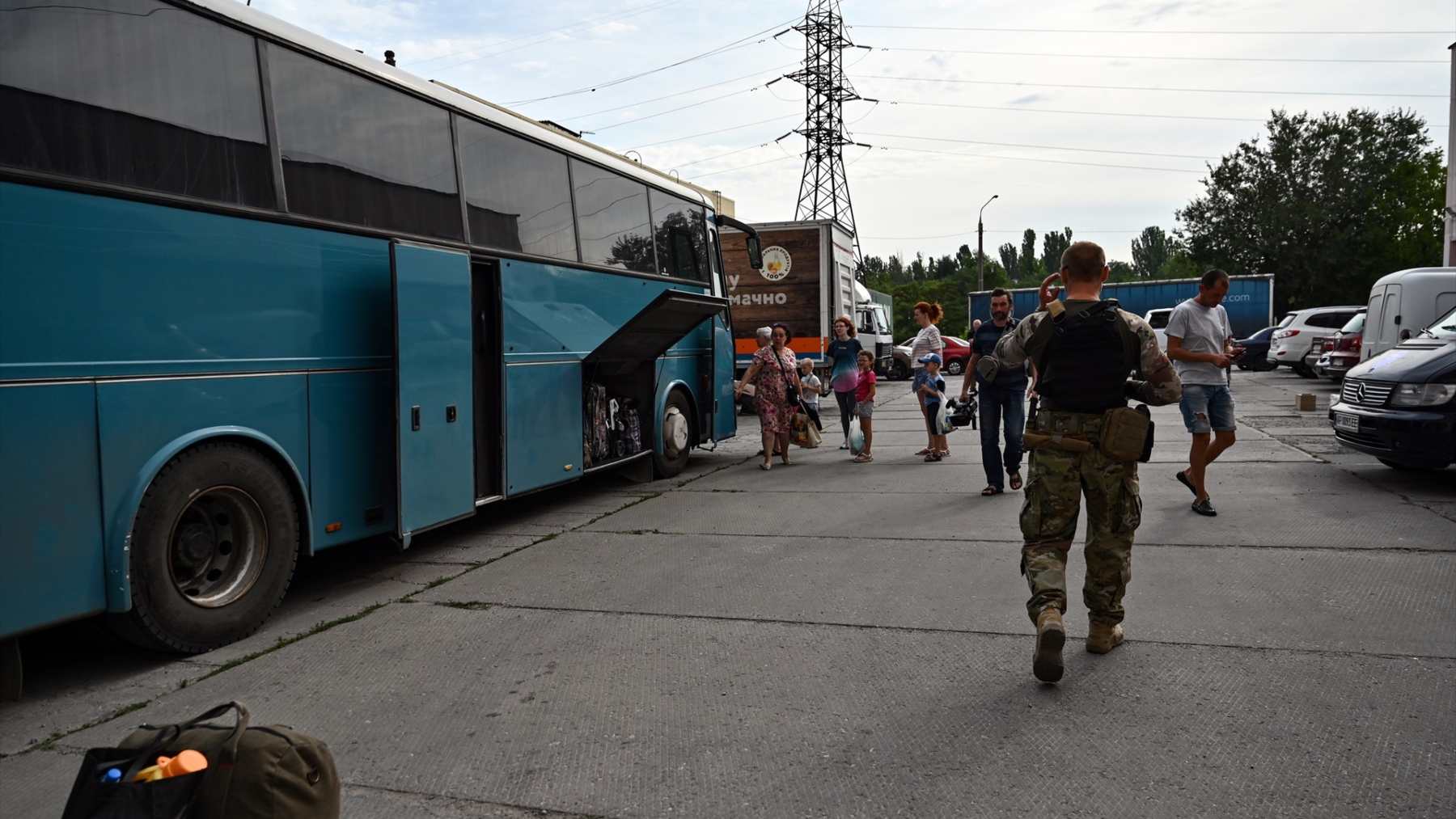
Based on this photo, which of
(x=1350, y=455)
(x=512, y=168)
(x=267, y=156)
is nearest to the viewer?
(x=267, y=156)

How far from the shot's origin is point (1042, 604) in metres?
4.41

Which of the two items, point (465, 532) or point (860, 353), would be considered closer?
point (465, 532)

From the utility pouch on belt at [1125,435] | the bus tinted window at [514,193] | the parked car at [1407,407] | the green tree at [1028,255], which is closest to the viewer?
the utility pouch on belt at [1125,435]

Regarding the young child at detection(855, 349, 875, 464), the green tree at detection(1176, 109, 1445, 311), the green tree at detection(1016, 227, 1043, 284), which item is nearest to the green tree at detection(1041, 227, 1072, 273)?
the green tree at detection(1016, 227, 1043, 284)

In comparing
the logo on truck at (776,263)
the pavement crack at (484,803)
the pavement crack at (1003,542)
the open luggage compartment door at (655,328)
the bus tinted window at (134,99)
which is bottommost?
the pavement crack at (484,803)

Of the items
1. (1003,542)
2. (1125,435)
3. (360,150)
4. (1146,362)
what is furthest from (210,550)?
(1003,542)

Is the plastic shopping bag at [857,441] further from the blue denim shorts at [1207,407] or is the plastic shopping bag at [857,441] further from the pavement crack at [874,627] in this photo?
the pavement crack at [874,627]

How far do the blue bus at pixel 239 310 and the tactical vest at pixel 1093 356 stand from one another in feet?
12.6

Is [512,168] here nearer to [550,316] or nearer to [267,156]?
[550,316]

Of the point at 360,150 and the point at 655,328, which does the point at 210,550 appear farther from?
the point at 655,328

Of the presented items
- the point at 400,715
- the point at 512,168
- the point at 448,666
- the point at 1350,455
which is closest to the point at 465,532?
the point at 512,168

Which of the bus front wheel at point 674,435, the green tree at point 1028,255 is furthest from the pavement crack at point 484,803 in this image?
the green tree at point 1028,255

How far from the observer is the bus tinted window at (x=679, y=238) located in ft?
35.6

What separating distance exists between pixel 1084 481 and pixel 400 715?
10.1 feet
